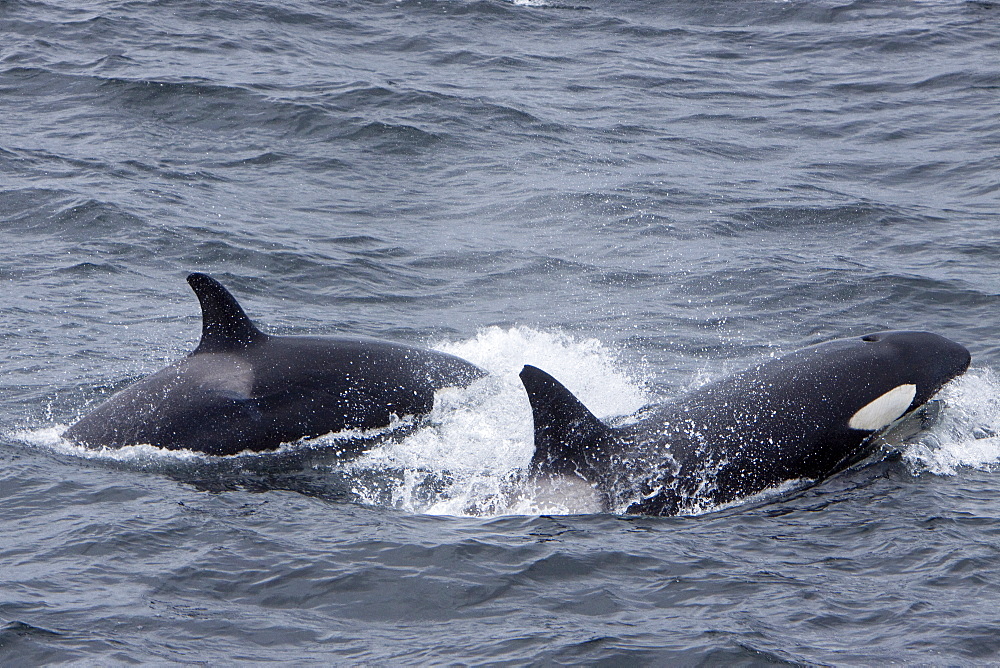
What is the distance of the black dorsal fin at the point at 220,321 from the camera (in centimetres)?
1028

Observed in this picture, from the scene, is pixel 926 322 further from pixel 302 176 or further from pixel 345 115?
pixel 345 115

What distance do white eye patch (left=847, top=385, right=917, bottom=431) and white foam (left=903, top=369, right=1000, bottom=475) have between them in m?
0.40

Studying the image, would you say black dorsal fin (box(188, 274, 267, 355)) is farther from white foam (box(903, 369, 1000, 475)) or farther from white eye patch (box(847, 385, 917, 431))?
white foam (box(903, 369, 1000, 475))

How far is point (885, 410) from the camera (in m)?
9.86

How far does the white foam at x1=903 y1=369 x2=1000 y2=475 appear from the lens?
1007 centimetres

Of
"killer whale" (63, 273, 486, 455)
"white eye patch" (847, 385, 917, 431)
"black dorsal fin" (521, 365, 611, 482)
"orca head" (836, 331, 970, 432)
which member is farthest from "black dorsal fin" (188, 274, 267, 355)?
"white eye patch" (847, 385, 917, 431)

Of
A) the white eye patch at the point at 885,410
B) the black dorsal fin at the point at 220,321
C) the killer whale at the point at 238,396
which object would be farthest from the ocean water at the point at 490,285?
the black dorsal fin at the point at 220,321

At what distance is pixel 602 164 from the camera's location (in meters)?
20.6

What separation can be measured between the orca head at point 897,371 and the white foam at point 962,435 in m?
0.34

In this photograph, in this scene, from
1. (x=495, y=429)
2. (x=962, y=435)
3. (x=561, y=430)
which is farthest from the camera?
(x=495, y=429)

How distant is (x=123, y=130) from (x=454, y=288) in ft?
27.8

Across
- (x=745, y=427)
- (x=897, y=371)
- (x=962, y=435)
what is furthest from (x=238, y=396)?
(x=962, y=435)

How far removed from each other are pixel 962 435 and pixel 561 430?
3752 millimetres

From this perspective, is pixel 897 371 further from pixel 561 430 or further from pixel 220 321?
pixel 220 321
